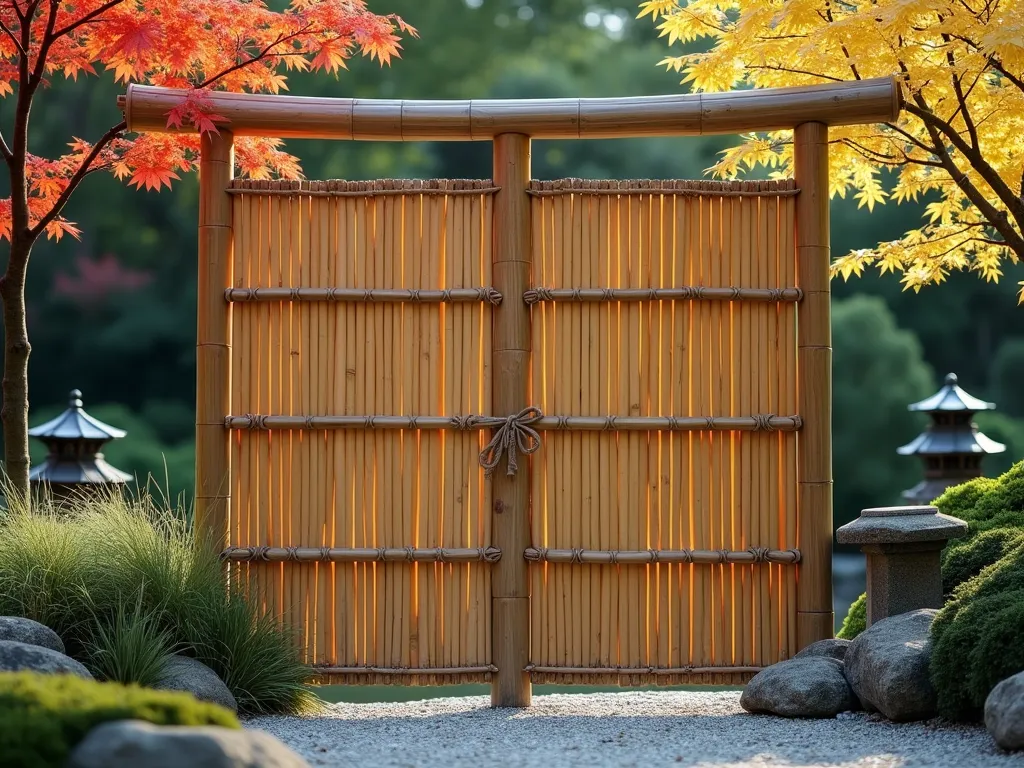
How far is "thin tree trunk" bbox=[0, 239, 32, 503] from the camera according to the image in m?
4.58

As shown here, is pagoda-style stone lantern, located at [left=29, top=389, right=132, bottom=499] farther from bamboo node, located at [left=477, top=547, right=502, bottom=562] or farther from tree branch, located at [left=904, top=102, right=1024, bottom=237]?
tree branch, located at [left=904, top=102, right=1024, bottom=237]

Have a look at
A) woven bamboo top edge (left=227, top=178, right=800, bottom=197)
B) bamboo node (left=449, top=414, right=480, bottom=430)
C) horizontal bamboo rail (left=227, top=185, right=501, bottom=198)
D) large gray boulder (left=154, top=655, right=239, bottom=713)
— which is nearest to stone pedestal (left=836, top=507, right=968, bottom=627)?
woven bamboo top edge (left=227, top=178, right=800, bottom=197)

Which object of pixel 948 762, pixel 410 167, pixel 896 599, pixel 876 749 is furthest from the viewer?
pixel 410 167

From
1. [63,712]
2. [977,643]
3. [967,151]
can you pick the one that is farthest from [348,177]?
[63,712]

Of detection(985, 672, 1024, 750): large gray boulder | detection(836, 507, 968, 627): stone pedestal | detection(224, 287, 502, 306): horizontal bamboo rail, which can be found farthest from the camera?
detection(224, 287, 502, 306): horizontal bamboo rail

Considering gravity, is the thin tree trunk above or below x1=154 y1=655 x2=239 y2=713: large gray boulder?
above

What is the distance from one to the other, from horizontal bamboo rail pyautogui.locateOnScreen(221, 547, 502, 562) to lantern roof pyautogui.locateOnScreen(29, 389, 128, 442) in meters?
2.34

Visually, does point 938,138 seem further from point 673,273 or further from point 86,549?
point 86,549

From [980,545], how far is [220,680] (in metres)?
2.86

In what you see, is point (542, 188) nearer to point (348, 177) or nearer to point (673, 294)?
point (673, 294)

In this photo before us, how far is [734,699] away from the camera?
4.66 meters

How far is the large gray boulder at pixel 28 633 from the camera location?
11.9ft

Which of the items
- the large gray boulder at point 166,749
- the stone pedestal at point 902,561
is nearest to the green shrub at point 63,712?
the large gray boulder at point 166,749

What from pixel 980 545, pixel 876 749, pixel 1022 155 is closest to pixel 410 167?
pixel 1022 155
